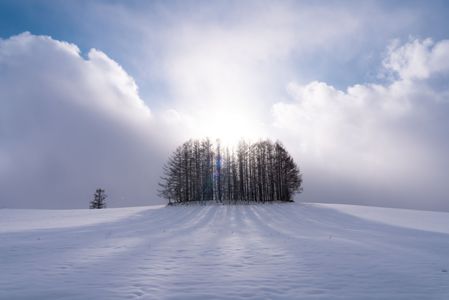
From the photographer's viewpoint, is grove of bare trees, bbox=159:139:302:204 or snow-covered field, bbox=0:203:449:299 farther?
grove of bare trees, bbox=159:139:302:204

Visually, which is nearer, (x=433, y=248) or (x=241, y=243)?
(x=433, y=248)

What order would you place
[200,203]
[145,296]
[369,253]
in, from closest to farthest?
[145,296] < [369,253] < [200,203]

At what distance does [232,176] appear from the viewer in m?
46.3

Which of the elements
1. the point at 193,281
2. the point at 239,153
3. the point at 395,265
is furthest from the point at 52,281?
the point at 239,153

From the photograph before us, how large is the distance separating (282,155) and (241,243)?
36.7m

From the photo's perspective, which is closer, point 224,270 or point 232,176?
point 224,270

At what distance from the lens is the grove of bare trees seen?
4347cm

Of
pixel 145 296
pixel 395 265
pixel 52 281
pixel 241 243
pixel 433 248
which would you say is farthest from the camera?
pixel 241 243

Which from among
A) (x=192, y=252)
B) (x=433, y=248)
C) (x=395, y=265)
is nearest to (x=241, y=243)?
(x=192, y=252)

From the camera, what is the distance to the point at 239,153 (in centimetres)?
4875

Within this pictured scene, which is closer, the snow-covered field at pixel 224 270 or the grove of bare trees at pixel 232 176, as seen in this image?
the snow-covered field at pixel 224 270

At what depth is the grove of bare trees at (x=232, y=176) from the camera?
43469 millimetres

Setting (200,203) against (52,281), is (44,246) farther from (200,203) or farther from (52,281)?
(200,203)

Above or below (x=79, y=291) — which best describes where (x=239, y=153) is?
above
